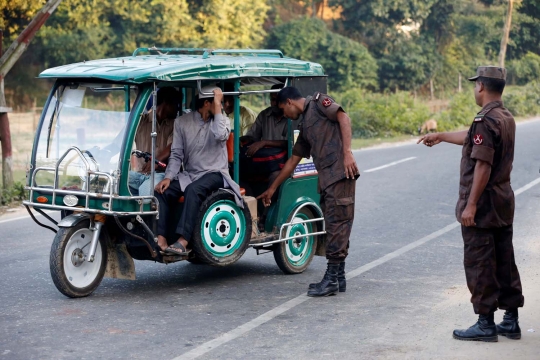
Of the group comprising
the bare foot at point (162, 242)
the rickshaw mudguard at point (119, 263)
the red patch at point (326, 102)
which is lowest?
the rickshaw mudguard at point (119, 263)

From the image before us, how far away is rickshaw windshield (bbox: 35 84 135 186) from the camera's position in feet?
23.4

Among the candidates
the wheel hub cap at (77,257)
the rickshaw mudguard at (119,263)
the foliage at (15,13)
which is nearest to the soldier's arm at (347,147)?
the rickshaw mudguard at (119,263)

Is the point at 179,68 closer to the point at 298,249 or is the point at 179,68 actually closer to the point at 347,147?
the point at 347,147

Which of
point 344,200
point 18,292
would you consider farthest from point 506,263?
point 18,292

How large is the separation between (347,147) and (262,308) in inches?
58.3

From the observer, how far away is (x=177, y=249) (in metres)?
7.21

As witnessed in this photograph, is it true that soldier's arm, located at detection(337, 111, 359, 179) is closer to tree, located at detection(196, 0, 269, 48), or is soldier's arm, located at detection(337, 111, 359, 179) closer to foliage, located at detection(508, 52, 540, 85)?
tree, located at detection(196, 0, 269, 48)

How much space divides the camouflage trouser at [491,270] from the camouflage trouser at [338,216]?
1581 mm

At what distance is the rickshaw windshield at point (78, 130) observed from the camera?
712cm

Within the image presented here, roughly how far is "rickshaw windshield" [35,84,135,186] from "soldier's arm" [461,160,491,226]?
2.76 metres

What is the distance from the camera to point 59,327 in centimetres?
634

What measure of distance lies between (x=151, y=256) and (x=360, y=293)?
1769mm

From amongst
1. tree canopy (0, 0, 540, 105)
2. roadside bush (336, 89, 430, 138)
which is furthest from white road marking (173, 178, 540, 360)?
tree canopy (0, 0, 540, 105)

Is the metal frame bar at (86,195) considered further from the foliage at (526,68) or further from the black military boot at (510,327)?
the foliage at (526,68)
